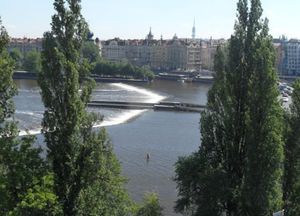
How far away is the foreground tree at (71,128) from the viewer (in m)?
12.6

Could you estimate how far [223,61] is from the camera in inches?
672

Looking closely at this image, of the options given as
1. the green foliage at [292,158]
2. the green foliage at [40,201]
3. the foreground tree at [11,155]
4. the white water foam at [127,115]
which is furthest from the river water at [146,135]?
the green foliage at [292,158]

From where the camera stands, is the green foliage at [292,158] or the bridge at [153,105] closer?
the green foliage at [292,158]

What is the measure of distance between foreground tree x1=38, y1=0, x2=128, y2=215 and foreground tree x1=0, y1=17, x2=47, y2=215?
3.32ft

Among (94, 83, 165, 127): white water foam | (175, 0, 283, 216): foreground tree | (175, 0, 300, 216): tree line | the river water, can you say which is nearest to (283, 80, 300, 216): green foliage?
(175, 0, 300, 216): tree line

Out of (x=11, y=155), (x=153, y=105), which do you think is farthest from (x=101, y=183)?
(x=153, y=105)

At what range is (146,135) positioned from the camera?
2008 inches

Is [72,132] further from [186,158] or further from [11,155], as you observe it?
[186,158]

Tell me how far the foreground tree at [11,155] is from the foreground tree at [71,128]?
1.01 metres

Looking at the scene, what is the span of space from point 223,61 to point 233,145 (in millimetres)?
2639

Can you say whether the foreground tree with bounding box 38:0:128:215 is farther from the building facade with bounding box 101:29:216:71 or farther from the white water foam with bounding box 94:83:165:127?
the building facade with bounding box 101:29:216:71

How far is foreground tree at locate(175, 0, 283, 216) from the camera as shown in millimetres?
14828

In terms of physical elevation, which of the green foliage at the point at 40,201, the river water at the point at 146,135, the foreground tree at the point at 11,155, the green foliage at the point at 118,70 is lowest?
the river water at the point at 146,135

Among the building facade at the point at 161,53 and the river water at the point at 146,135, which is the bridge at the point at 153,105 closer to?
the river water at the point at 146,135
